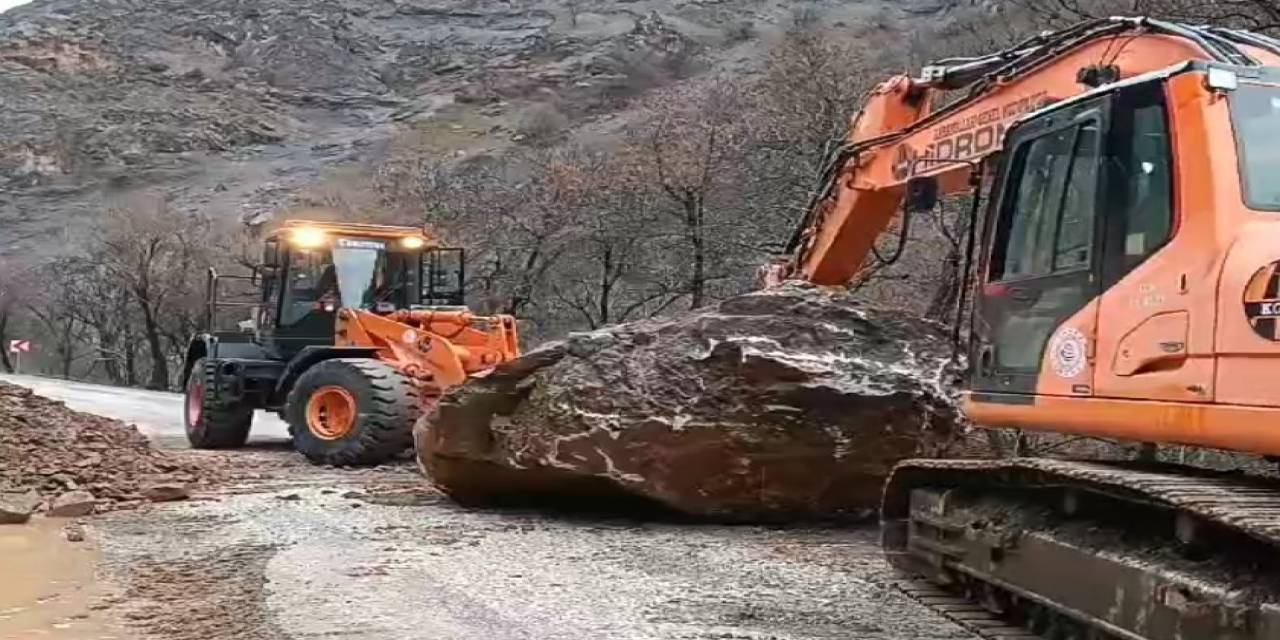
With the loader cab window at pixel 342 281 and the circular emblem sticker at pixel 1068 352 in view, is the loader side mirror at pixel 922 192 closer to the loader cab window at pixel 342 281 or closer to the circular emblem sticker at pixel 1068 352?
the circular emblem sticker at pixel 1068 352

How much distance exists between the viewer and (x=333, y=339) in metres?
15.3

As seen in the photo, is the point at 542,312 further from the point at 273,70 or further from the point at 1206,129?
the point at 273,70

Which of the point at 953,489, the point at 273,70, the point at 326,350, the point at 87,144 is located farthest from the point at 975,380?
the point at 273,70

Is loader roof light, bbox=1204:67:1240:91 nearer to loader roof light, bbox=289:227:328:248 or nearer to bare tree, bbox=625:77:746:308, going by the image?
loader roof light, bbox=289:227:328:248

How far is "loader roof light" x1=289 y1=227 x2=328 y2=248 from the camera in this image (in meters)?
15.3

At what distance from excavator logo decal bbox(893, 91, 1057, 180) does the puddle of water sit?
514 cm

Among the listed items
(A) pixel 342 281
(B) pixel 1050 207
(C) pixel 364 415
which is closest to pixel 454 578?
(B) pixel 1050 207

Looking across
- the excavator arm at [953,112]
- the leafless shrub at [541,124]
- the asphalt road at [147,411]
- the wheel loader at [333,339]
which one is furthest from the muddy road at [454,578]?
the leafless shrub at [541,124]

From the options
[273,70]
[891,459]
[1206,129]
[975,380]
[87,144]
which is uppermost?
[273,70]

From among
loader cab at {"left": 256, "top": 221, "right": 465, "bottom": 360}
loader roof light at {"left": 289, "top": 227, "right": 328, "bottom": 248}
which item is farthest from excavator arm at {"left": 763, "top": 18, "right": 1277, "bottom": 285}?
loader roof light at {"left": 289, "top": 227, "right": 328, "bottom": 248}

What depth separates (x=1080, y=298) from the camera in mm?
5168

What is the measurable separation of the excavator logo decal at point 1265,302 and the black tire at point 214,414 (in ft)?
41.7

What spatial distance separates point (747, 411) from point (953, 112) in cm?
252

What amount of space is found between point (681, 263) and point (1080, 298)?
23309 millimetres
